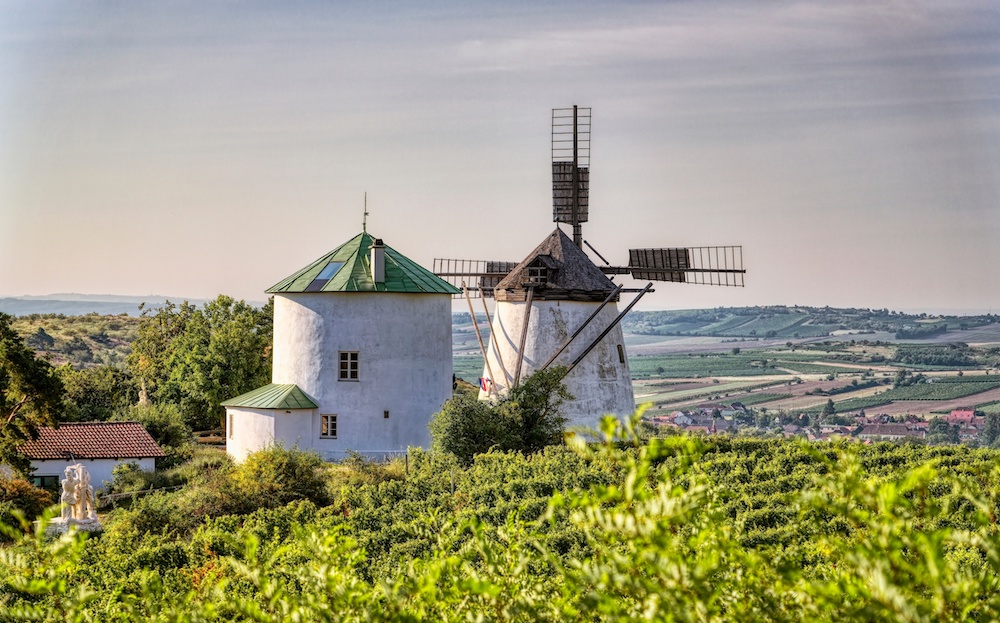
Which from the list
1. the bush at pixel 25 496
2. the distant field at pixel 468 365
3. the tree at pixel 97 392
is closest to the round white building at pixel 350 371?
Answer: the bush at pixel 25 496

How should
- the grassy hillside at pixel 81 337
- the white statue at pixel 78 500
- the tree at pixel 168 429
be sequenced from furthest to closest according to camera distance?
the grassy hillside at pixel 81 337
the tree at pixel 168 429
the white statue at pixel 78 500

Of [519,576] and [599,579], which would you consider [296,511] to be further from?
[599,579]

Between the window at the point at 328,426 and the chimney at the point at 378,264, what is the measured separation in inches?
150

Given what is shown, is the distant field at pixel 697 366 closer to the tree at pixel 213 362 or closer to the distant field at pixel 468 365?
the distant field at pixel 468 365

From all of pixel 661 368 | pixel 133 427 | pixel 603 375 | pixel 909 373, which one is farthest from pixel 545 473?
pixel 661 368

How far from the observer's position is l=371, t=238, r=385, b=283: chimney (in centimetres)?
3375

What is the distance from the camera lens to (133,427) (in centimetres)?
3338

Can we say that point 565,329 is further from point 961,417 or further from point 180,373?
point 961,417

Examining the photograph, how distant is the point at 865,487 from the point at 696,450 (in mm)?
1009

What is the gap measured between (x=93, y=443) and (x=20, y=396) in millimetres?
6301

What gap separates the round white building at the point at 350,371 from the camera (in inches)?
1308

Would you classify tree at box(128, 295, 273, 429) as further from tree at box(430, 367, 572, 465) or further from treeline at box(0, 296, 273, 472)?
tree at box(430, 367, 572, 465)

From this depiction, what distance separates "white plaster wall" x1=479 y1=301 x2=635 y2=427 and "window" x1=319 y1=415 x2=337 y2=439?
14.6ft

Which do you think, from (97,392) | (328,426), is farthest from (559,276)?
(97,392)
